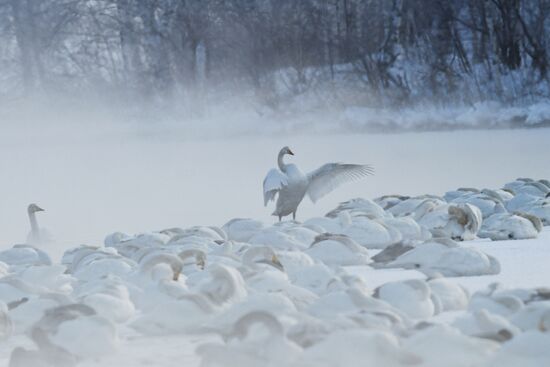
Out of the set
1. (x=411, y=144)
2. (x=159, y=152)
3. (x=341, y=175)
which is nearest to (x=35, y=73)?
(x=159, y=152)

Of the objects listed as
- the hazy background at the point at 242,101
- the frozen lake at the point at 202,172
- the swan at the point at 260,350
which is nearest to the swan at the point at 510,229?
the swan at the point at 260,350

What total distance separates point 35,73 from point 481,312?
3544cm

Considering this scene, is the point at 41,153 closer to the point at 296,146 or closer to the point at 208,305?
the point at 296,146

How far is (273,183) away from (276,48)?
2110cm

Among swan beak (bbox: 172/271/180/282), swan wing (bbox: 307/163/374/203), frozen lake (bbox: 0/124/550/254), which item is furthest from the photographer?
frozen lake (bbox: 0/124/550/254)

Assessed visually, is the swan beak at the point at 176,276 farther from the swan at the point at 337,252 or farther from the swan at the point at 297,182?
the swan at the point at 297,182

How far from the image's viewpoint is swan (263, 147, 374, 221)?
32.2 ft

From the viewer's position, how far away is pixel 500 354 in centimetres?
280

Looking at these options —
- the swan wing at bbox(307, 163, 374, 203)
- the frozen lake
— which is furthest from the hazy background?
the swan wing at bbox(307, 163, 374, 203)

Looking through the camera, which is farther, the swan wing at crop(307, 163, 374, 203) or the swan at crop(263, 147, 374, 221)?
the swan wing at crop(307, 163, 374, 203)

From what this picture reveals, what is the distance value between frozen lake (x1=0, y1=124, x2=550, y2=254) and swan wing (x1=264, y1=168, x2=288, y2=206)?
1.78m

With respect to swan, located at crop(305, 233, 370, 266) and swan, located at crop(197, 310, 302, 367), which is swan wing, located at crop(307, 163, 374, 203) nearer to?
swan, located at crop(305, 233, 370, 266)

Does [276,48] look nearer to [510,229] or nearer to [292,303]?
[510,229]

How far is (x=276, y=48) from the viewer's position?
1203 inches
